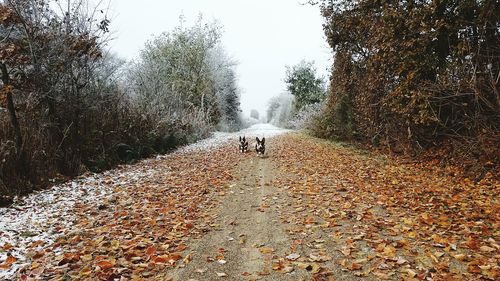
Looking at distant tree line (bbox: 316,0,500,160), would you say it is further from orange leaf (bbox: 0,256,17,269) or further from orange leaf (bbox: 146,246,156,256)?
orange leaf (bbox: 0,256,17,269)

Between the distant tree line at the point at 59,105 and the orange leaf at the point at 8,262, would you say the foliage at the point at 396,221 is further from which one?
the distant tree line at the point at 59,105

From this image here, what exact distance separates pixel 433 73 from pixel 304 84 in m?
29.6

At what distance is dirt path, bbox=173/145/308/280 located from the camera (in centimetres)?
472

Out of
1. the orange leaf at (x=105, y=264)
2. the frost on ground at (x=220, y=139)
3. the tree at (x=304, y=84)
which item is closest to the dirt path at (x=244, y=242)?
the orange leaf at (x=105, y=264)

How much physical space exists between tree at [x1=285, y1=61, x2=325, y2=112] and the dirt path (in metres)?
32.3

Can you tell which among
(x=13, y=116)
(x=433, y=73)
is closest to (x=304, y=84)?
(x=433, y=73)

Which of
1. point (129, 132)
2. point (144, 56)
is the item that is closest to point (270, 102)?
point (144, 56)

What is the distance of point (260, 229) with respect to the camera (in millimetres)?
6309

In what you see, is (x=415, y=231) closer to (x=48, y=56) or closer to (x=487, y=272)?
(x=487, y=272)

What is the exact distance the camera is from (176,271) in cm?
486

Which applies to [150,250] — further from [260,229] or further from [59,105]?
[59,105]

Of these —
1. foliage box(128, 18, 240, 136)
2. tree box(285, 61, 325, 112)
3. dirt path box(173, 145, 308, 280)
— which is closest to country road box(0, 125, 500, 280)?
dirt path box(173, 145, 308, 280)

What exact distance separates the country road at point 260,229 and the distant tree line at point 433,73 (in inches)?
74.6

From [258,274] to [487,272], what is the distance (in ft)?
9.31
